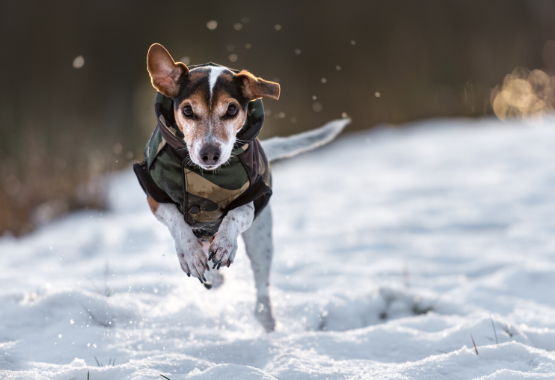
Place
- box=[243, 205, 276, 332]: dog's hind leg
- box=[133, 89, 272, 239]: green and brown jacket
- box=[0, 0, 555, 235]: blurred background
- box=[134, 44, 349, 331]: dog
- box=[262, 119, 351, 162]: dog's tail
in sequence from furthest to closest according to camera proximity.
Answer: box=[0, 0, 555, 235]: blurred background → box=[262, 119, 351, 162]: dog's tail → box=[243, 205, 276, 332]: dog's hind leg → box=[133, 89, 272, 239]: green and brown jacket → box=[134, 44, 349, 331]: dog

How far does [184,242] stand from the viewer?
2617mm

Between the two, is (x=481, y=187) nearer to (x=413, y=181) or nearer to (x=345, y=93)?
(x=413, y=181)

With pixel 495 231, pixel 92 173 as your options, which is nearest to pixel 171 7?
pixel 92 173

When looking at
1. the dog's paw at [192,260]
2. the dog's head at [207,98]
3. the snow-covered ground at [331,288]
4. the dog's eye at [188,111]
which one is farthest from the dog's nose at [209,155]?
the snow-covered ground at [331,288]

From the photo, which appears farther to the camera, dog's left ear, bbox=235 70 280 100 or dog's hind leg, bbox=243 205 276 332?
dog's hind leg, bbox=243 205 276 332

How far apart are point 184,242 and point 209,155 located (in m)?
0.52

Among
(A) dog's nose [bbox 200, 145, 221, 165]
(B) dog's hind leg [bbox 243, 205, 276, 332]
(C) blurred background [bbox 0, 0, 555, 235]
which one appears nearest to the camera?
(A) dog's nose [bbox 200, 145, 221, 165]

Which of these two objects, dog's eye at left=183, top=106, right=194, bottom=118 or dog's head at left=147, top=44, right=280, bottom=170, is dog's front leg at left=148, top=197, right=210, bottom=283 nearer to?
dog's head at left=147, top=44, right=280, bottom=170

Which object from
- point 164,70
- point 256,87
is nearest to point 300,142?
point 256,87

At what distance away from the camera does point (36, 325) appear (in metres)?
3.20

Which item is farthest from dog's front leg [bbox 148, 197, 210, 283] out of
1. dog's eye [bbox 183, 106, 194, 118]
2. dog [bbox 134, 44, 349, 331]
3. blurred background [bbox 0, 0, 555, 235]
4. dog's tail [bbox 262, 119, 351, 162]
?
blurred background [bbox 0, 0, 555, 235]

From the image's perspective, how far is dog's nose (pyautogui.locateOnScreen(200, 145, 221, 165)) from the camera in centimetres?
238

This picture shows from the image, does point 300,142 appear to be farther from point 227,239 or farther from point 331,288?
point 331,288

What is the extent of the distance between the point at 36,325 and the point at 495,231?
5.10 m
